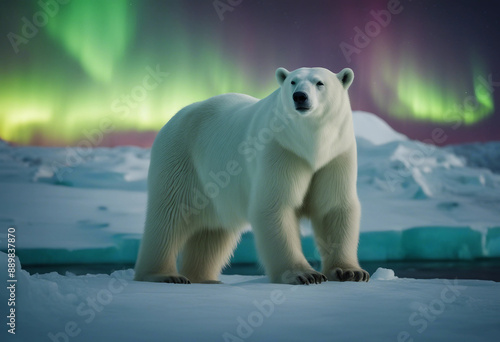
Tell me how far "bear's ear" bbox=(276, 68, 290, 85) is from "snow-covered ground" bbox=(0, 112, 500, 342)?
1.32m

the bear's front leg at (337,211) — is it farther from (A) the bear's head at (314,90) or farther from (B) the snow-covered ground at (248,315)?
(B) the snow-covered ground at (248,315)

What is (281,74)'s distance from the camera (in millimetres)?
4559

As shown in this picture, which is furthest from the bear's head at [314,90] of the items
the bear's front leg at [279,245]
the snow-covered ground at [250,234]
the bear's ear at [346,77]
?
the snow-covered ground at [250,234]

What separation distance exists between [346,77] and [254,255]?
657 inches

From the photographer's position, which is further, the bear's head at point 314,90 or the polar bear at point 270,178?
the polar bear at point 270,178

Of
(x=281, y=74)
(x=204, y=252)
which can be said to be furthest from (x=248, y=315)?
(x=204, y=252)

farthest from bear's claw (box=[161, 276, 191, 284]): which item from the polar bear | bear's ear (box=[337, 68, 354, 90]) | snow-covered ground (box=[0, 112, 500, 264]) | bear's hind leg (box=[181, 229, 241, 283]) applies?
snow-covered ground (box=[0, 112, 500, 264])

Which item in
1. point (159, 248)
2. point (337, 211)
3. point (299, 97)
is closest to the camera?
point (299, 97)

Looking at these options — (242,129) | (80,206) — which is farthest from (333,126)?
(80,206)

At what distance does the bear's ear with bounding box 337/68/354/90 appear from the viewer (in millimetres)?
4465

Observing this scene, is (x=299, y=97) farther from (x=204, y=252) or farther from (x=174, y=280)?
(x=204, y=252)

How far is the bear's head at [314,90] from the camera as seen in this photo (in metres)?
3.97

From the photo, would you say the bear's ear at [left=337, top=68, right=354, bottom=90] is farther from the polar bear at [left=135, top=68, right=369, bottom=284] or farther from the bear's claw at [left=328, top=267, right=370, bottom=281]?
the bear's claw at [left=328, top=267, right=370, bottom=281]

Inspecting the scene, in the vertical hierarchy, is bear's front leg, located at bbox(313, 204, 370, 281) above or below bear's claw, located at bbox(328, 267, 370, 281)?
above
